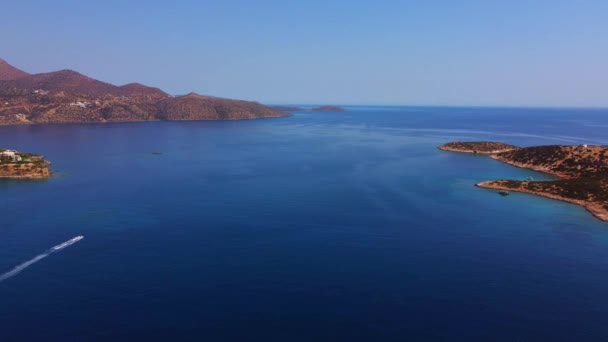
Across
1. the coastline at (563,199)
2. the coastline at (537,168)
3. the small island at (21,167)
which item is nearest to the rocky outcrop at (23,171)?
the small island at (21,167)

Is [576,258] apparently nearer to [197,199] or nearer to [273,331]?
[273,331]

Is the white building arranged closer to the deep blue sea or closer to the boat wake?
the deep blue sea

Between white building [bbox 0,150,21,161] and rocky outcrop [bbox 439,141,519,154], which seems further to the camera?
rocky outcrop [bbox 439,141,519,154]

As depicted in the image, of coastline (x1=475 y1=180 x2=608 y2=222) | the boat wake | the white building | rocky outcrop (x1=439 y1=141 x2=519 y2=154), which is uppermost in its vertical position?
rocky outcrop (x1=439 y1=141 x2=519 y2=154)

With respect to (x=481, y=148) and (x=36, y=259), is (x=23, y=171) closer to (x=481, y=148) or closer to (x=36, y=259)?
(x=36, y=259)

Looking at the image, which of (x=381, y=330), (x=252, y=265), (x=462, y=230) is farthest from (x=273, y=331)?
(x=462, y=230)

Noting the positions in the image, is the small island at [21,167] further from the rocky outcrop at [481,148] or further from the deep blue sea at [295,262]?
the rocky outcrop at [481,148]

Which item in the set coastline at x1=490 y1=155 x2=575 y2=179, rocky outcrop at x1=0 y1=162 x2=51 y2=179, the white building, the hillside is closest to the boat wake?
rocky outcrop at x1=0 y1=162 x2=51 y2=179
